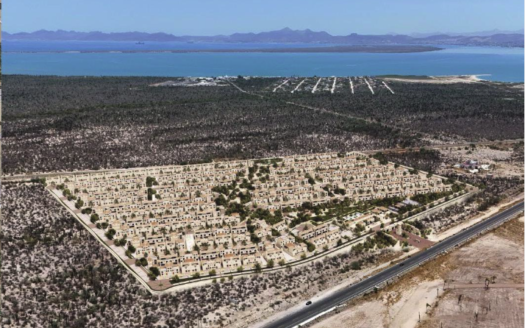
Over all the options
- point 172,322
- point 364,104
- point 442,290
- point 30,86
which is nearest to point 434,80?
point 364,104

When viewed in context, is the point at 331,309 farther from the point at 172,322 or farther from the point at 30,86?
the point at 30,86

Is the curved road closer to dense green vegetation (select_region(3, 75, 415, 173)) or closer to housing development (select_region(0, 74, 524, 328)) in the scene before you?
housing development (select_region(0, 74, 524, 328))

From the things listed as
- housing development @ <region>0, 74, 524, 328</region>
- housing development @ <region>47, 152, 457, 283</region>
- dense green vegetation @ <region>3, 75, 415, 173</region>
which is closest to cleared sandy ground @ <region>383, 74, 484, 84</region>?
dense green vegetation @ <region>3, 75, 415, 173</region>

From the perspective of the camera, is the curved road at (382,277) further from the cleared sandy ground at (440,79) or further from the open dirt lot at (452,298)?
the cleared sandy ground at (440,79)

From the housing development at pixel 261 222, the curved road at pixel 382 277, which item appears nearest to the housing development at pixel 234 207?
the housing development at pixel 261 222

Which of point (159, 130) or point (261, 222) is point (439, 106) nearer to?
point (159, 130)

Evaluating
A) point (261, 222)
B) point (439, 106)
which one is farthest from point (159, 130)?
point (439, 106)
